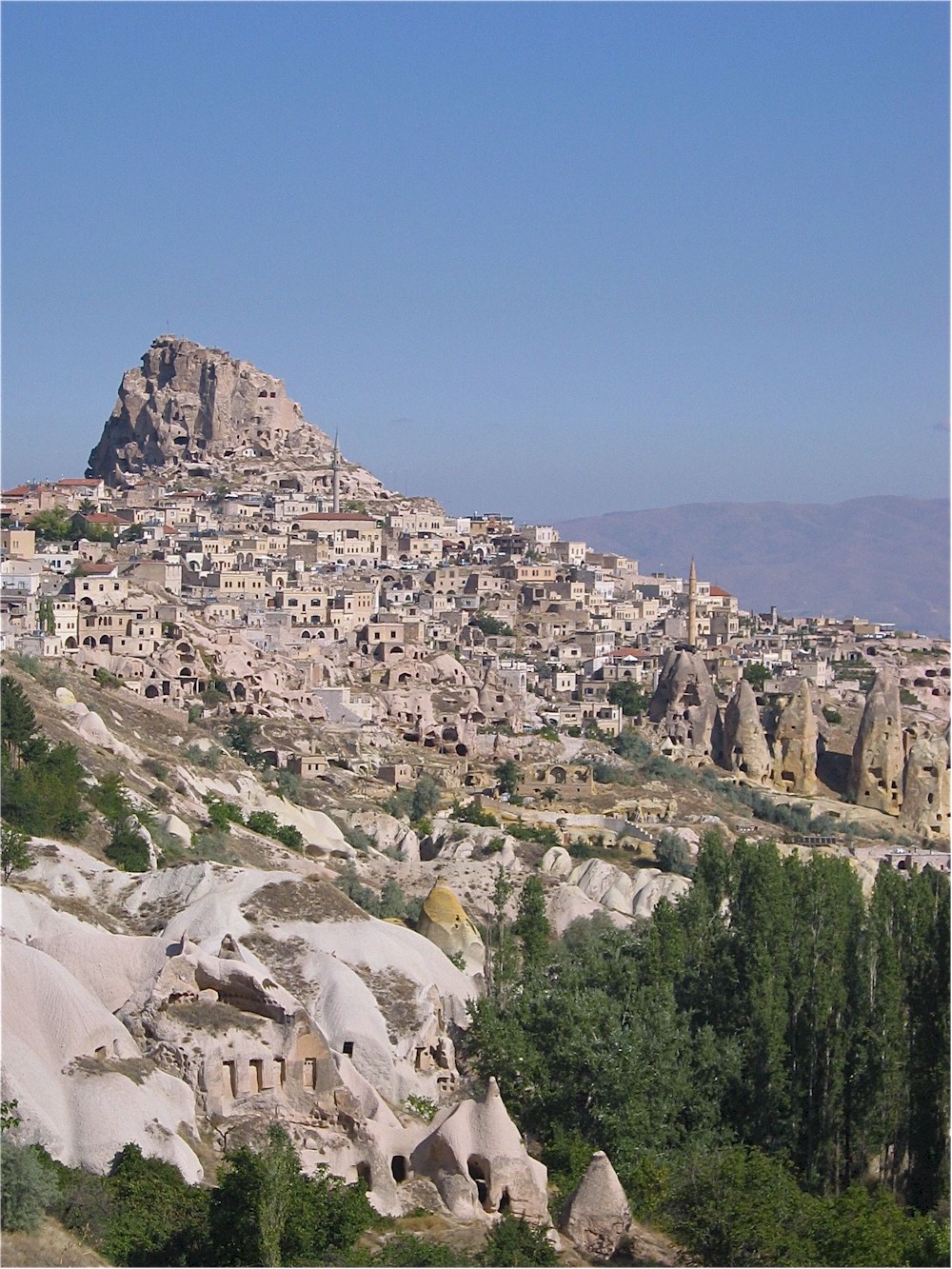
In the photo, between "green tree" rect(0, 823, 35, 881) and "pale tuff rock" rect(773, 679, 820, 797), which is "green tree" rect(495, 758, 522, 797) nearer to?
"pale tuff rock" rect(773, 679, 820, 797)

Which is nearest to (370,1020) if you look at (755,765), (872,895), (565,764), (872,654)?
(872,895)

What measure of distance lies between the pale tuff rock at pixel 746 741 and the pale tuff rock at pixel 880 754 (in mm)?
2480

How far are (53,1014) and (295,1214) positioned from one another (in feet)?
10.3

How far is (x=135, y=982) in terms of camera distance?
21.8 metres

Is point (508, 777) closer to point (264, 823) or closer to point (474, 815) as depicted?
point (474, 815)

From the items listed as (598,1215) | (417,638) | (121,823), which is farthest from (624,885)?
(417,638)

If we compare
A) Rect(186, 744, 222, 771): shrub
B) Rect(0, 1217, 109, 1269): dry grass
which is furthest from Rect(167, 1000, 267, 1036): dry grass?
Rect(186, 744, 222, 771): shrub

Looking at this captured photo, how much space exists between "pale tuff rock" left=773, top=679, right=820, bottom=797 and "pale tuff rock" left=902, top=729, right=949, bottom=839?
268 centimetres

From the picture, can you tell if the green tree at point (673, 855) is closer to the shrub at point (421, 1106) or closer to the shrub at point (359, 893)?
the shrub at point (359, 893)

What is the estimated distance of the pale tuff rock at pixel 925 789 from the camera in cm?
5975

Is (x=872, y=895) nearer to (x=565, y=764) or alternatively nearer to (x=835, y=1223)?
(x=835, y=1223)

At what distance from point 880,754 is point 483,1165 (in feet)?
138

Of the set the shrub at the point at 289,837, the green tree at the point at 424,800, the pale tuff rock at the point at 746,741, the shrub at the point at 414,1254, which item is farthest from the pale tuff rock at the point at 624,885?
the pale tuff rock at the point at 746,741

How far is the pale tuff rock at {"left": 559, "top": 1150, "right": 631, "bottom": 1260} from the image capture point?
20.0m
